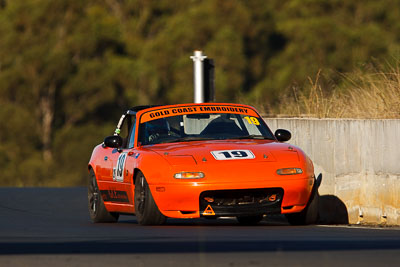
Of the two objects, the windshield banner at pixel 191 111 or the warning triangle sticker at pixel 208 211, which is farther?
the windshield banner at pixel 191 111

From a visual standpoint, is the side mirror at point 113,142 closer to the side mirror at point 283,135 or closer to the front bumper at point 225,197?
the front bumper at point 225,197

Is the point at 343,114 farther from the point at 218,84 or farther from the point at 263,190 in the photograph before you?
the point at 218,84

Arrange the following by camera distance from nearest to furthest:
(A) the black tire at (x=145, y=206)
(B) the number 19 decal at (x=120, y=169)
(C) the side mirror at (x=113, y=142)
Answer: (A) the black tire at (x=145, y=206)
(B) the number 19 decal at (x=120, y=169)
(C) the side mirror at (x=113, y=142)

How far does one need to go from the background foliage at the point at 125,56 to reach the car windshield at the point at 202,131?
111 feet

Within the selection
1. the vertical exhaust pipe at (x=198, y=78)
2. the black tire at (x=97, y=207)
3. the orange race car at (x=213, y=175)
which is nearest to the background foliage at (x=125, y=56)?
the vertical exhaust pipe at (x=198, y=78)

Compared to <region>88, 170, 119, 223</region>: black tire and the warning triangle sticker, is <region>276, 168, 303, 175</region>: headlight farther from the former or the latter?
<region>88, 170, 119, 223</region>: black tire

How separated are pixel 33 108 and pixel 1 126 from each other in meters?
3.04

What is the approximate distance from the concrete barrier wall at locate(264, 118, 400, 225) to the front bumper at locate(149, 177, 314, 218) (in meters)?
1.51

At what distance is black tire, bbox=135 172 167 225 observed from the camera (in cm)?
1262

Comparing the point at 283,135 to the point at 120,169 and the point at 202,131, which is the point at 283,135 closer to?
the point at 202,131

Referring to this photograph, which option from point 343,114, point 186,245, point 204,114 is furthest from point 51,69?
point 186,245

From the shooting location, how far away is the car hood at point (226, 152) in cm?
1248

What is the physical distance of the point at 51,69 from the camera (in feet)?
169

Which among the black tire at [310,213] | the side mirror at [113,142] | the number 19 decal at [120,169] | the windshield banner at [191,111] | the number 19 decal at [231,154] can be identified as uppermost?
the windshield banner at [191,111]
